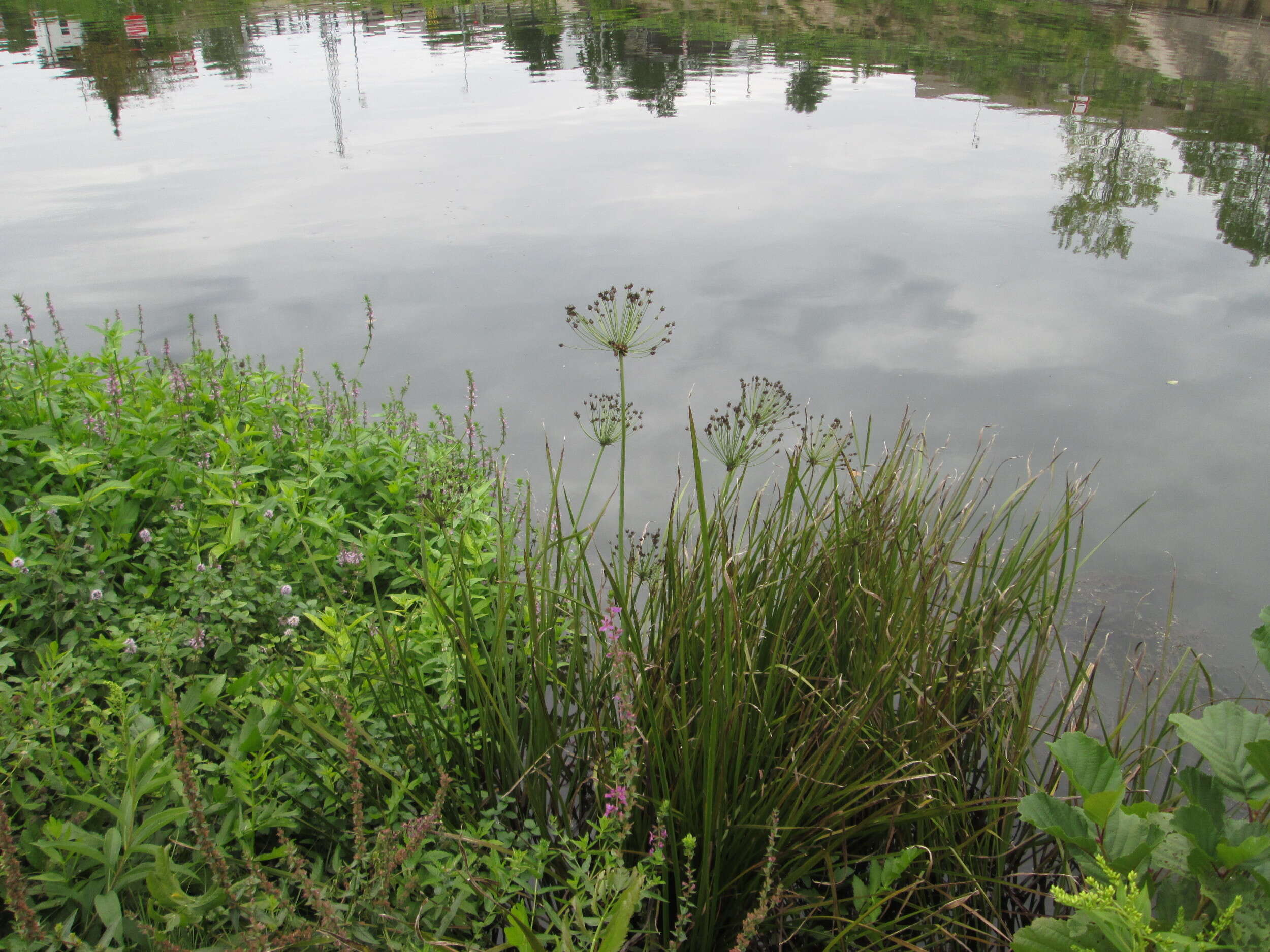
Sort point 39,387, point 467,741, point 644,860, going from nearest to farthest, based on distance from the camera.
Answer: point 644,860 → point 467,741 → point 39,387

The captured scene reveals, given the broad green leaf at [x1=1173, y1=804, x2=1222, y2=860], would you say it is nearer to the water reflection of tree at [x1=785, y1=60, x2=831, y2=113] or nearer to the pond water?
the pond water

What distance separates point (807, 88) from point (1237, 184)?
6370 mm

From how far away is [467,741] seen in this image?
2312 millimetres

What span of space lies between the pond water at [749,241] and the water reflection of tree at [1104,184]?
0.15 ft

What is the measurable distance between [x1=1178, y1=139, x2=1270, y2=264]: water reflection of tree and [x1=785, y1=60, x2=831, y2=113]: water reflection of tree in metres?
4.61

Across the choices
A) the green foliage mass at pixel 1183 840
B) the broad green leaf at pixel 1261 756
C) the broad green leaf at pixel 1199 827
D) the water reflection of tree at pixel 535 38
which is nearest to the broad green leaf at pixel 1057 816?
the green foliage mass at pixel 1183 840

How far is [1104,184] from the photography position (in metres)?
8.50

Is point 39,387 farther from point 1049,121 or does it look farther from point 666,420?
point 1049,121

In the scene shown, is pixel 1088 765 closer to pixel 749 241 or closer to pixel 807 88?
pixel 749 241

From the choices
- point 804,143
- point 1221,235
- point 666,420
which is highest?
point 804,143

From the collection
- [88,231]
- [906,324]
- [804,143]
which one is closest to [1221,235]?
[906,324]

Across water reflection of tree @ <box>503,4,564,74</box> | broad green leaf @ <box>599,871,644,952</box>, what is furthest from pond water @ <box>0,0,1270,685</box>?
broad green leaf @ <box>599,871,644,952</box>

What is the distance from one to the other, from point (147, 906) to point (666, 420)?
11.5 feet

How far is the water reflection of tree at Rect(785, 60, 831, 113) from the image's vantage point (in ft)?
39.7
